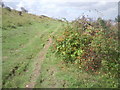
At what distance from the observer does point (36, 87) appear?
582 centimetres

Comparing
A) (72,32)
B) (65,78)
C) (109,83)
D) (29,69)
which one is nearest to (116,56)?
(109,83)

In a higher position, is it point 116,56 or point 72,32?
point 72,32

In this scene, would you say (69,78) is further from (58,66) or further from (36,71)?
(36,71)

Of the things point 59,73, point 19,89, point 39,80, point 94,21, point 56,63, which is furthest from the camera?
point 94,21

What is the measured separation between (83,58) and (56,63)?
1.67 m

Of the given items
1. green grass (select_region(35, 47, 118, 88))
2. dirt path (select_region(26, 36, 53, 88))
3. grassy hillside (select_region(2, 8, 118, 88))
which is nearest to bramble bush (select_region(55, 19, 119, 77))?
grassy hillside (select_region(2, 8, 118, 88))

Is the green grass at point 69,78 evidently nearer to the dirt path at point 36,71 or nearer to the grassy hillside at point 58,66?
the grassy hillside at point 58,66

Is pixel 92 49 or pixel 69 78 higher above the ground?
pixel 92 49

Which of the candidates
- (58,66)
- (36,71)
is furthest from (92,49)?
(36,71)

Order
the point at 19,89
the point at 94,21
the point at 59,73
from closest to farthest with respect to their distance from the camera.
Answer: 1. the point at 19,89
2. the point at 59,73
3. the point at 94,21

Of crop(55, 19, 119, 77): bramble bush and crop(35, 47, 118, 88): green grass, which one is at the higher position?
crop(55, 19, 119, 77): bramble bush

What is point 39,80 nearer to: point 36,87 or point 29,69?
point 36,87

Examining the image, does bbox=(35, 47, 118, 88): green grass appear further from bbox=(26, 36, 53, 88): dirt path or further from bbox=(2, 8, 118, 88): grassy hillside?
bbox=(26, 36, 53, 88): dirt path

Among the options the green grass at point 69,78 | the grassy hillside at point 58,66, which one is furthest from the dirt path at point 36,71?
the green grass at point 69,78
